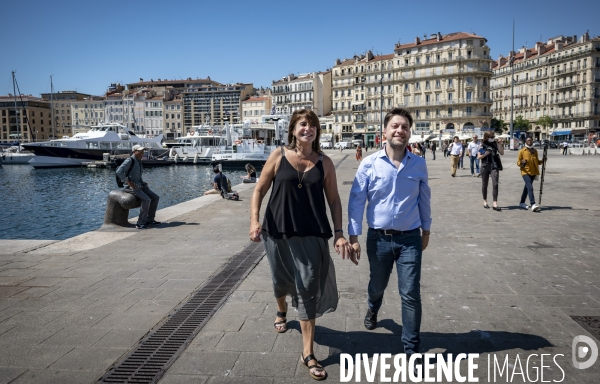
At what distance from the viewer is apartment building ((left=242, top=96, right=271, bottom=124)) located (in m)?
109

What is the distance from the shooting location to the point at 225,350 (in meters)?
3.42

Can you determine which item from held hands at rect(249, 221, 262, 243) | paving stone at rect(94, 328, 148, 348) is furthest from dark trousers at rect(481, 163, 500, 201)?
paving stone at rect(94, 328, 148, 348)

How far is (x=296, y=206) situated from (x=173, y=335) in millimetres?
1528

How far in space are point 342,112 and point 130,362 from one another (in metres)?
97.9

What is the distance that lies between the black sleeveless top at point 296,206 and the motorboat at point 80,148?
5101cm

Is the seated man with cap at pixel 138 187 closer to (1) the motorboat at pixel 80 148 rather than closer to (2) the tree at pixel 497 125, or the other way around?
(1) the motorboat at pixel 80 148

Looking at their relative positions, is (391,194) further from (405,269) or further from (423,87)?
(423,87)

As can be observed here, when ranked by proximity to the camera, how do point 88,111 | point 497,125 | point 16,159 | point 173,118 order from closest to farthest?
1. point 16,159
2. point 497,125
3. point 173,118
4. point 88,111

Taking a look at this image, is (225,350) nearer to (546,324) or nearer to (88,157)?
(546,324)

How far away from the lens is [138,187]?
29.1ft

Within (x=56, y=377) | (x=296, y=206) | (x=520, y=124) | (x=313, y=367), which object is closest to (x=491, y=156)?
(x=296, y=206)

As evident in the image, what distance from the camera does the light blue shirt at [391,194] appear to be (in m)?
3.37

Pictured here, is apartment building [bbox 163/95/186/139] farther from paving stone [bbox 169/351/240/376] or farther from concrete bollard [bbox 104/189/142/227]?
paving stone [bbox 169/351/240/376]

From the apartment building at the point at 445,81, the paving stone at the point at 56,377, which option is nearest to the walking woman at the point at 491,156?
the paving stone at the point at 56,377
